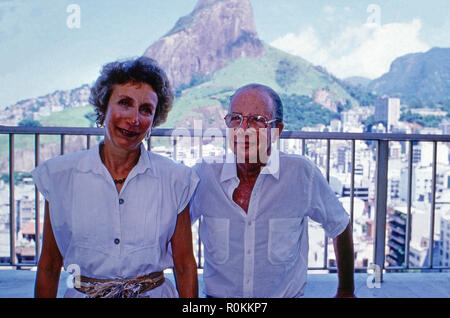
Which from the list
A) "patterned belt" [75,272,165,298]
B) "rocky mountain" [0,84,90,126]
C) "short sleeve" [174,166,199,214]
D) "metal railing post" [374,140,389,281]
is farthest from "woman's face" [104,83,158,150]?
"metal railing post" [374,140,389,281]

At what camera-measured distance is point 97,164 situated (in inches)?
48.8

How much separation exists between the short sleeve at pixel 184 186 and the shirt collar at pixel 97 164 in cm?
11

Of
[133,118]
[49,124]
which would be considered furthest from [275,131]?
[49,124]

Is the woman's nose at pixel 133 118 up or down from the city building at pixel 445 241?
up

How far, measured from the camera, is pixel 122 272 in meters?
1.18

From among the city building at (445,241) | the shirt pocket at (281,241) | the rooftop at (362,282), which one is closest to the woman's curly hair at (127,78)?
the shirt pocket at (281,241)

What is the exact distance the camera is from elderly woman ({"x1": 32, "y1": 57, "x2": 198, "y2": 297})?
1177 mm

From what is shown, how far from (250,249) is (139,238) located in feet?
1.57

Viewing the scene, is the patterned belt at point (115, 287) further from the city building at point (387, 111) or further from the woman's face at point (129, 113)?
the city building at point (387, 111)

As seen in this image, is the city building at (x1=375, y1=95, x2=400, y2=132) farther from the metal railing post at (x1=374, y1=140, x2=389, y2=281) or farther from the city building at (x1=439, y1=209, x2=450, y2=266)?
the city building at (x1=439, y1=209, x2=450, y2=266)

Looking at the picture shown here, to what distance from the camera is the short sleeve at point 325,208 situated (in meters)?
1.49

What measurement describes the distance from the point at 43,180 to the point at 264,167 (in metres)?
0.89

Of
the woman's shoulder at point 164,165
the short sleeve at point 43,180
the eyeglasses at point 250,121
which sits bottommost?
the short sleeve at point 43,180

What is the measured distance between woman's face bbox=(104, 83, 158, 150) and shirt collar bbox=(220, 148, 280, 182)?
1.41 ft
